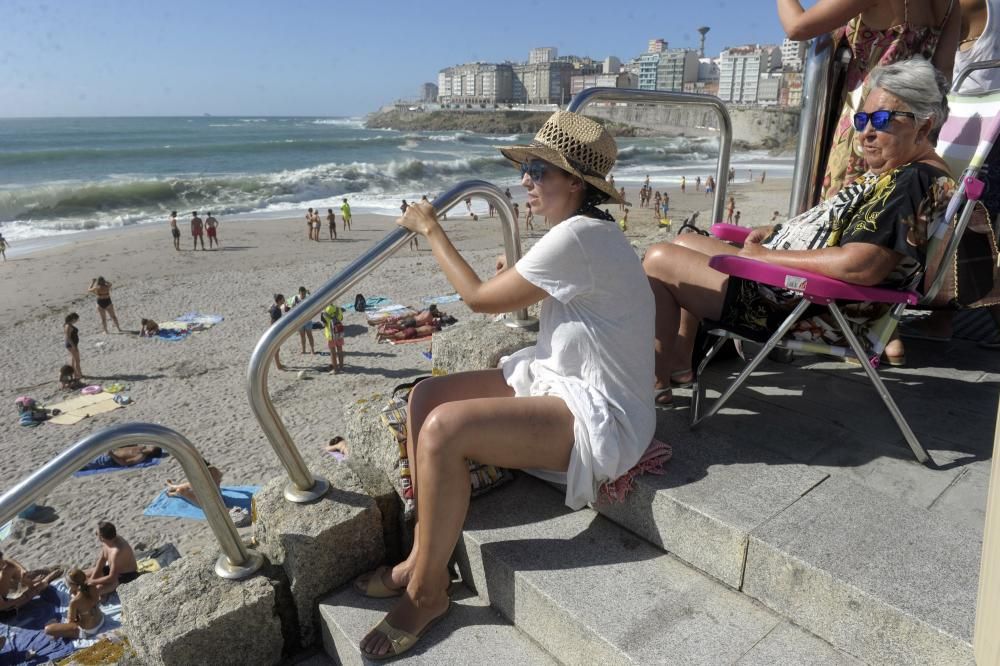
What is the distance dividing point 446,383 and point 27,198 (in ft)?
118

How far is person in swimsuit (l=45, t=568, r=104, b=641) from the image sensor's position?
526 centimetres

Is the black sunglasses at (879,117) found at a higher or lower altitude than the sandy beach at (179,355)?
higher

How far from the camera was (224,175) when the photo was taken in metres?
40.2

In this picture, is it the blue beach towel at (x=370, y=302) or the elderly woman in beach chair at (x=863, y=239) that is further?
the blue beach towel at (x=370, y=302)

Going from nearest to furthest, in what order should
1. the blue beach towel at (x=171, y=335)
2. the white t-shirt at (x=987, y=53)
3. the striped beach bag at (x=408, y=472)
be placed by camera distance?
the striped beach bag at (x=408, y=472) < the white t-shirt at (x=987, y=53) < the blue beach towel at (x=171, y=335)

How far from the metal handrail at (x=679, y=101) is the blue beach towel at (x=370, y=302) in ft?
41.4

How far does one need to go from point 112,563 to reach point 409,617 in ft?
16.9

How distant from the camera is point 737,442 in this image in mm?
2449

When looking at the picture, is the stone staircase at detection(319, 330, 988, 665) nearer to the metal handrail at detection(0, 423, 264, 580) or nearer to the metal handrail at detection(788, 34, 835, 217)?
the metal handrail at detection(0, 423, 264, 580)

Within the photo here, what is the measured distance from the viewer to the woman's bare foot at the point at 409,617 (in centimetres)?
194

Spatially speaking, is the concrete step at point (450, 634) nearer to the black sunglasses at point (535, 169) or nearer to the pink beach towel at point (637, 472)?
the pink beach towel at point (637, 472)

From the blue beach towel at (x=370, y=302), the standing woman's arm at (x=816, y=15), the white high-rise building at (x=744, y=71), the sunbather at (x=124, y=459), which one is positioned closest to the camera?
the standing woman's arm at (x=816, y=15)

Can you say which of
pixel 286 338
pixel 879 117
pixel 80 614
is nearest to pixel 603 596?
pixel 286 338

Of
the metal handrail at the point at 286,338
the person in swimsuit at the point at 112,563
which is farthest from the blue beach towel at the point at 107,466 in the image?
the metal handrail at the point at 286,338
